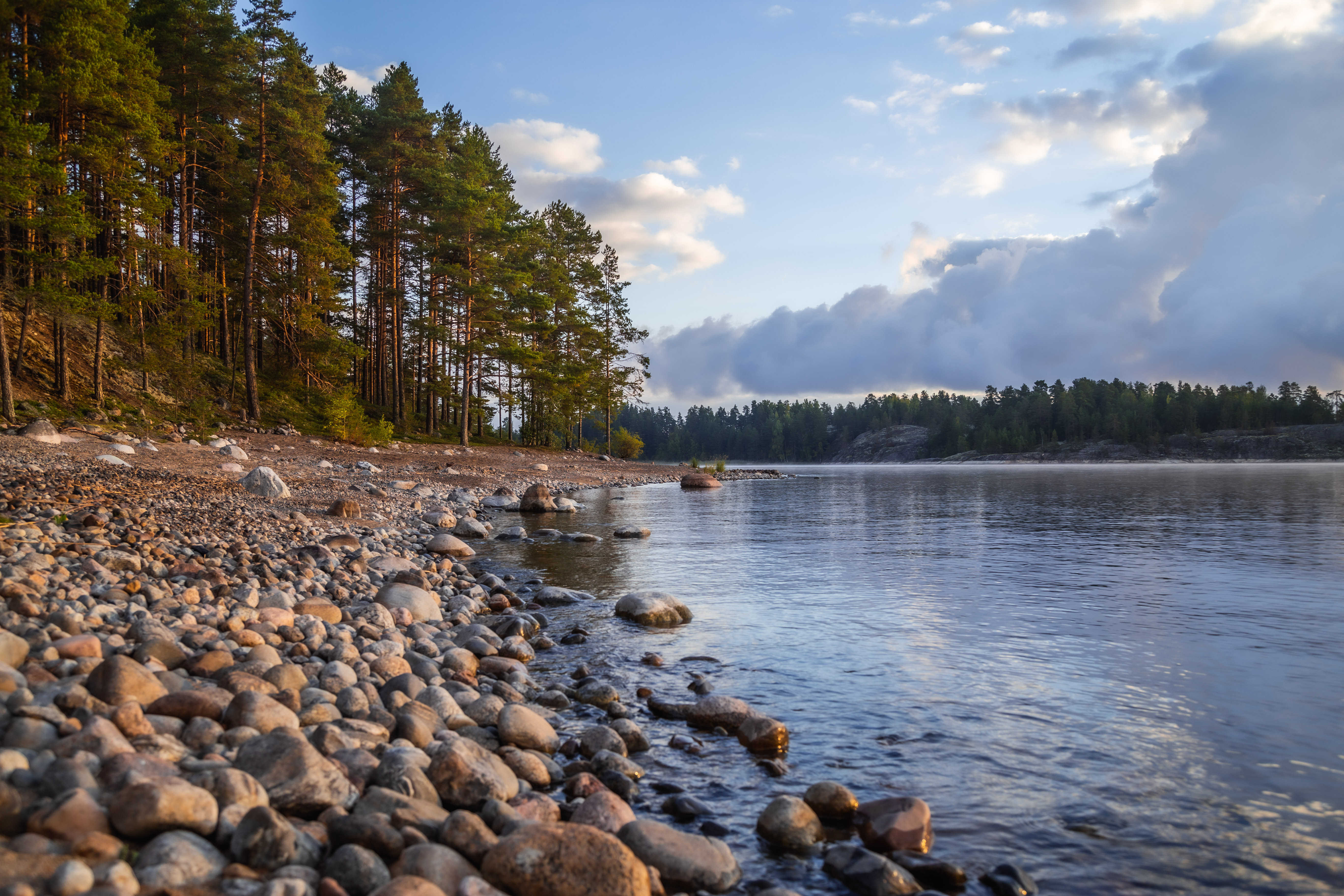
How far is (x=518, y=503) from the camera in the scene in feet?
84.2

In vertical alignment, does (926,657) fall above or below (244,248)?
below

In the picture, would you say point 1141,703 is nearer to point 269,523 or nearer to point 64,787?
point 64,787

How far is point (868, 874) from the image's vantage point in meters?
3.93

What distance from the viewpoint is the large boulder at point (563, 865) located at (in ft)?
11.1

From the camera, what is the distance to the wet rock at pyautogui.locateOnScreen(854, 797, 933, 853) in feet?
14.1

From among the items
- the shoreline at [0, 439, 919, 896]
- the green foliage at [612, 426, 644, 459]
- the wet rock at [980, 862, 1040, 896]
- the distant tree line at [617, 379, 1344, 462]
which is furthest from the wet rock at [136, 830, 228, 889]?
the distant tree line at [617, 379, 1344, 462]

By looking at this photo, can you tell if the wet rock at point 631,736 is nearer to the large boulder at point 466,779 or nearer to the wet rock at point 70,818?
the large boulder at point 466,779

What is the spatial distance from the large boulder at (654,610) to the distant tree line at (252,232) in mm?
17855

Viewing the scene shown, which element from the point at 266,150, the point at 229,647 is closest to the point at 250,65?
the point at 266,150

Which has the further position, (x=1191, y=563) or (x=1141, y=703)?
(x=1191, y=563)

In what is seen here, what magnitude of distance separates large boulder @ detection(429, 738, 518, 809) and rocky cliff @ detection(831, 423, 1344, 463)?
138694 mm

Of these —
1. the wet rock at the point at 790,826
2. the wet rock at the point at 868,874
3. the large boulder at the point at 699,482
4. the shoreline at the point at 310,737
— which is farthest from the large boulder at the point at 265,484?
the large boulder at the point at 699,482

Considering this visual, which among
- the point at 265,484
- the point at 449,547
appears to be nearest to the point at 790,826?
the point at 449,547

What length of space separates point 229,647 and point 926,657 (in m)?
6.89
